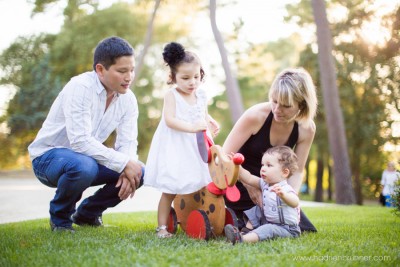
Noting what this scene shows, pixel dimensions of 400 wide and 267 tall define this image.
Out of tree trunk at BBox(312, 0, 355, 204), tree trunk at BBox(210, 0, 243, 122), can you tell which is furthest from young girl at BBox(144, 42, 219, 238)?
tree trunk at BBox(210, 0, 243, 122)

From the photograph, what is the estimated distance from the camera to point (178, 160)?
354 cm

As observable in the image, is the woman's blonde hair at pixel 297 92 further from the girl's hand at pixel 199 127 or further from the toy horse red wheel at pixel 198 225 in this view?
the toy horse red wheel at pixel 198 225

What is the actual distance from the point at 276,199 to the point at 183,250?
3.01ft

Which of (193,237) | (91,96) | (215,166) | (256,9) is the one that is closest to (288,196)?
(215,166)

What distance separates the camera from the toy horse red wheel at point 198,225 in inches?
132

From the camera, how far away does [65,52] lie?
21594 millimetres

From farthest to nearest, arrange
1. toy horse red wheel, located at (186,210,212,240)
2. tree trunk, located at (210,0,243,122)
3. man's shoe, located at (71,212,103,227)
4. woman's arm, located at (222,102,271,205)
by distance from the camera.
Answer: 1. tree trunk, located at (210,0,243,122)
2. man's shoe, located at (71,212,103,227)
3. woman's arm, located at (222,102,271,205)
4. toy horse red wheel, located at (186,210,212,240)

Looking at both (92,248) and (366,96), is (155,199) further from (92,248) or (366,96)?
(366,96)

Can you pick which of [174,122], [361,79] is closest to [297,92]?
[174,122]

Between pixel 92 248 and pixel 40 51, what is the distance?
67.3 feet

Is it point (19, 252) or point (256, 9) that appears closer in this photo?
point (19, 252)

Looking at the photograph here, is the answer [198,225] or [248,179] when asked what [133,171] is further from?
[248,179]

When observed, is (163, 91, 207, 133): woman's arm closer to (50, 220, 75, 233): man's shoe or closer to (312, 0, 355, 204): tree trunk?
(50, 220, 75, 233): man's shoe

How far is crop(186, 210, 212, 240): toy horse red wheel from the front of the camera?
11.0ft
